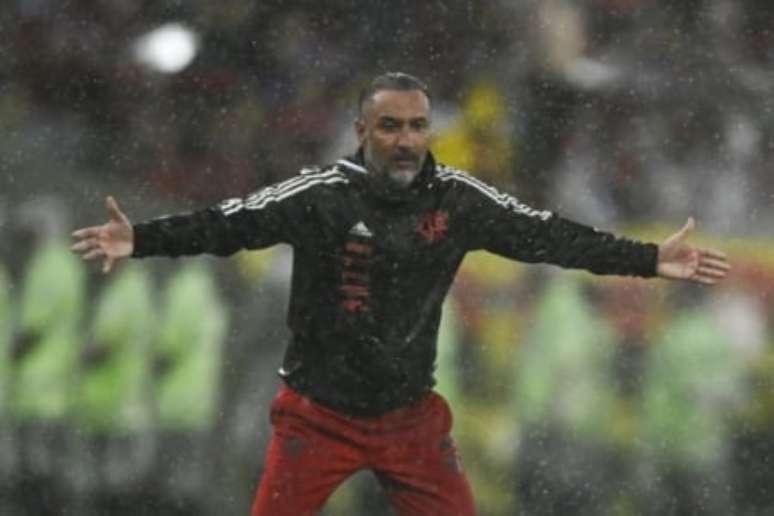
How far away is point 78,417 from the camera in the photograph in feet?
17.9

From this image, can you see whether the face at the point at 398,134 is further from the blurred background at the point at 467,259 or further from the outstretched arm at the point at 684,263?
the blurred background at the point at 467,259

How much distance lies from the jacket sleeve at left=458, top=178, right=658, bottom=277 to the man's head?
0.15 meters

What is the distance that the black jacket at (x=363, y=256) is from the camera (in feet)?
12.3

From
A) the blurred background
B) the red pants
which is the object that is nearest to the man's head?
the red pants

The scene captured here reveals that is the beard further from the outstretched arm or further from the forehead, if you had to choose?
the outstretched arm

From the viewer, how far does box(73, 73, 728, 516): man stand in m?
3.74

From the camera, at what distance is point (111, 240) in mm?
3633

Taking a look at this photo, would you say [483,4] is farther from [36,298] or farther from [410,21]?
[36,298]

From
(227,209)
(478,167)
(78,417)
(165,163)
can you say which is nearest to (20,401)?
(78,417)

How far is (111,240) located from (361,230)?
1.63 ft

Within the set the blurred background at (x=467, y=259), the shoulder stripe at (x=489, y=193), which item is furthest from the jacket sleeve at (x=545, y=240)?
the blurred background at (x=467, y=259)

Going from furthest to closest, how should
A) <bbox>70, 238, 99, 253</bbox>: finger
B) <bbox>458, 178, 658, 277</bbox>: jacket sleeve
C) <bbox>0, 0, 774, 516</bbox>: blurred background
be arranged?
<bbox>0, 0, 774, 516</bbox>: blurred background → <bbox>458, 178, 658, 277</bbox>: jacket sleeve → <bbox>70, 238, 99, 253</bbox>: finger

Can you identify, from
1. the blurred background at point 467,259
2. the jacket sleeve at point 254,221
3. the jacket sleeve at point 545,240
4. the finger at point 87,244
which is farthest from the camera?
the blurred background at point 467,259

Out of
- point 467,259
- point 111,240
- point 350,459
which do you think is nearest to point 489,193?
point 350,459
